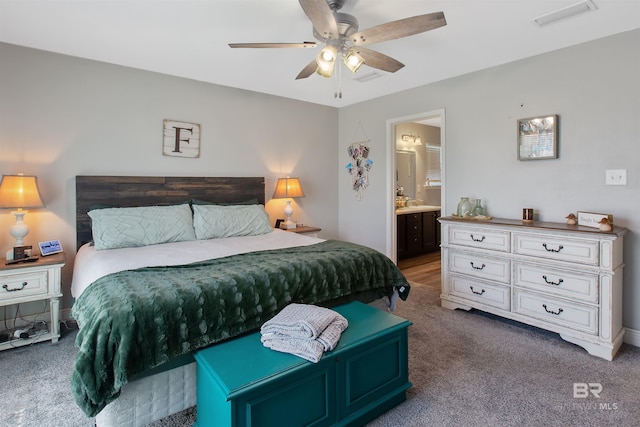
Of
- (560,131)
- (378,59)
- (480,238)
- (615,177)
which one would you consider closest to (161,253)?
(378,59)

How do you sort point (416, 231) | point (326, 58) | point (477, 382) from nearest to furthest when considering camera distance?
1. point (477, 382)
2. point (326, 58)
3. point (416, 231)

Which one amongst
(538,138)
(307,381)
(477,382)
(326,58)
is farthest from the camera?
(538,138)

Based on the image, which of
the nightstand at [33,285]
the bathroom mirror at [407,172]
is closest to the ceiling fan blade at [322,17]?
the nightstand at [33,285]

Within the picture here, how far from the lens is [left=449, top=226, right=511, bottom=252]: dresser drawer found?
3.00 meters

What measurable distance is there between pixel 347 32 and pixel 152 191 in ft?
8.27

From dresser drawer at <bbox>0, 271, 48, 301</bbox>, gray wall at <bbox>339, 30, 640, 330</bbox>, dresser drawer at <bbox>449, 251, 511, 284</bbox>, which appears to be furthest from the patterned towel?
gray wall at <bbox>339, 30, 640, 330</bbox>

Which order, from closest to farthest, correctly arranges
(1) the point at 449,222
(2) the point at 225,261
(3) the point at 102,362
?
(3) the point at 102,362 → (2) the point at 225,261 → (1) the point at 449,222

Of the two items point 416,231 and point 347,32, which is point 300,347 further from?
point 416,231

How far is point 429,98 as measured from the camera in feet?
13.1

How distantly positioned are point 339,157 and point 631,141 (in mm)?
3316

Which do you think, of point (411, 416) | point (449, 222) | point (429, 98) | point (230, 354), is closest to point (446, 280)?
point (449, 222)

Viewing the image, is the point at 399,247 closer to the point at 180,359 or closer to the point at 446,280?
the point at 446,280

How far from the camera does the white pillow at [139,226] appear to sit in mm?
2879

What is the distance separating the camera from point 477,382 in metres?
2.18
